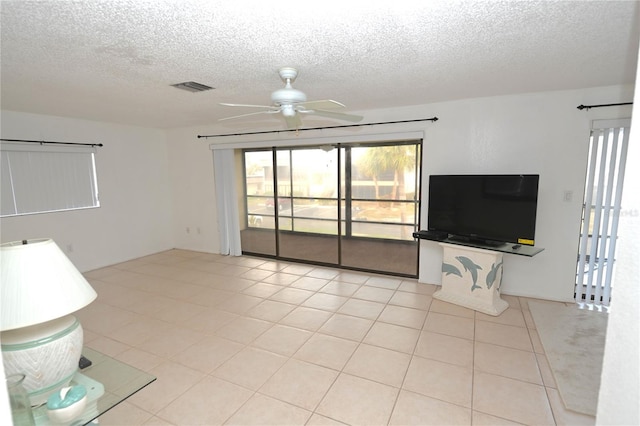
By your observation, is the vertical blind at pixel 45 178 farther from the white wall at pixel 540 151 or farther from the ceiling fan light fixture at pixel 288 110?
the white wall at pixel 540 151

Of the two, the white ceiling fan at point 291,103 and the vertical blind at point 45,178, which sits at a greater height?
the white ceiling fan at point 291,103

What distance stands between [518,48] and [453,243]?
2.06 metres

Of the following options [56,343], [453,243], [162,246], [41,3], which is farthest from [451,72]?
[162,246]

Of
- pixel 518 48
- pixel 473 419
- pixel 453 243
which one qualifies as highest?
pixel 518 48

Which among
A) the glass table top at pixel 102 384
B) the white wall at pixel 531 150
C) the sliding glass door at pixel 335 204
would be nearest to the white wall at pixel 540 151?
the white wall at pixel 531 150

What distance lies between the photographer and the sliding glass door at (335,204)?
5316 millimetres

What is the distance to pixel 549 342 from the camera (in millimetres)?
2766

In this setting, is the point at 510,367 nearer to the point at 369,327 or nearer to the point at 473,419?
the point at 473,419

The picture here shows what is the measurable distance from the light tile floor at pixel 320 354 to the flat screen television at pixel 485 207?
84 cm

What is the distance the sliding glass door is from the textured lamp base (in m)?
3.86

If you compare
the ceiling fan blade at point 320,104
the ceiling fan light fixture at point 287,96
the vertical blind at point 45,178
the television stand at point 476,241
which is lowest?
the television stand at point 476,241

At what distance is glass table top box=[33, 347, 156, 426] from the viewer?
130 centimetres

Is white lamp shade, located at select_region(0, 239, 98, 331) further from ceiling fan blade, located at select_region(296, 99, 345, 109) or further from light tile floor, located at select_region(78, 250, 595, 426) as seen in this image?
ceiling fan blade, located at select_region(296, 99, 345, 109)

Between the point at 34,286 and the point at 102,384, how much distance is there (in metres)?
0.67
